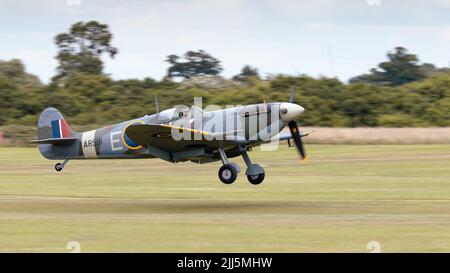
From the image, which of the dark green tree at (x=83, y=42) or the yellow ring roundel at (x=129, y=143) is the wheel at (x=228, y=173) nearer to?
the yellow ring roundel at (x=129, y=143)

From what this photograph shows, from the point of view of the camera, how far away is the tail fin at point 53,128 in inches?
894

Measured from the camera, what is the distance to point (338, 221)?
16500 mm

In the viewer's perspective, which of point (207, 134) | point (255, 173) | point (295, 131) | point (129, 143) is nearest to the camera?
point (207, 134)

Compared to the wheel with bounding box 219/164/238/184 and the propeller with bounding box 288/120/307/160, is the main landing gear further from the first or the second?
the propeller with bounding box 288/120/307/160

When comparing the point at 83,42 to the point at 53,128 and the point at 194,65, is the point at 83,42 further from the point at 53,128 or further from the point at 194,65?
the point at 53,128

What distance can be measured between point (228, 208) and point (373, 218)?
406 cm

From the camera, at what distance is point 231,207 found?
1983cm

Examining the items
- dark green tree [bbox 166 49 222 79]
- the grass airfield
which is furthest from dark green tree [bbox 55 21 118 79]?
the grass airfield

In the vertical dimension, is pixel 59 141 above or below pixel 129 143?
above

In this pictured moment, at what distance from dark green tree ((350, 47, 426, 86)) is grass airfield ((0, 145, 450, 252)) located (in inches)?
2248

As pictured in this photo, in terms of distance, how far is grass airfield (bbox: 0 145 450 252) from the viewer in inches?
548

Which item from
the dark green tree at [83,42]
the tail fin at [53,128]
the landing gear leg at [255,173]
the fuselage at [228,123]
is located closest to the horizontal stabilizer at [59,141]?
the tail fin at [53,128]

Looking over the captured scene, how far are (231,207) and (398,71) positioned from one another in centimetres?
Answer: 7608

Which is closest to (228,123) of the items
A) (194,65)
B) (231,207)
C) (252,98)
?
(231,207)
